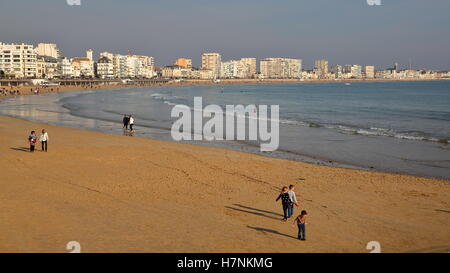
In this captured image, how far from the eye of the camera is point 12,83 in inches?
4500

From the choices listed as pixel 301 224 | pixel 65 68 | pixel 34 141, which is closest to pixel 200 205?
pixel 301 224

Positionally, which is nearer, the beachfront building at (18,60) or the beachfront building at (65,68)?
the beachfront building at (18,60)

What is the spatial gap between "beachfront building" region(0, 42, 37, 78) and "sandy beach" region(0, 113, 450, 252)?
128 metres

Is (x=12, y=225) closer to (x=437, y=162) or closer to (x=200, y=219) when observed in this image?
(x=200, y=219)

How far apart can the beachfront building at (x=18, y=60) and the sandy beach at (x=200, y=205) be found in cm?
12781

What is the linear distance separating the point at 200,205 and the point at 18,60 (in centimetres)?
13937

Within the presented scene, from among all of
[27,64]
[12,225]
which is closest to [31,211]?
[12,225]

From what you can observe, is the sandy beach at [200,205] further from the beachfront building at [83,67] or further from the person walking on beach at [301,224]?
the beachfront building at [83,67]

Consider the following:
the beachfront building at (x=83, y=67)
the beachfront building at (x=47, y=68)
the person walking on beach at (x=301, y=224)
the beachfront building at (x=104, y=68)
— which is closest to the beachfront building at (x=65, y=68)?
the beachfront building at (x=47, y=68)

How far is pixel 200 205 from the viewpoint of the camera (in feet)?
41.1

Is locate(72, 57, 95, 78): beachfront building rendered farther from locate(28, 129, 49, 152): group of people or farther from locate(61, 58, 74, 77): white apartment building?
locate(28, 129, 49, 152): group of people

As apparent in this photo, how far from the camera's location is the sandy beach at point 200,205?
31.9 ft

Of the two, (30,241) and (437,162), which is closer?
(30,241)

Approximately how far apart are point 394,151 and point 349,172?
7.18m
